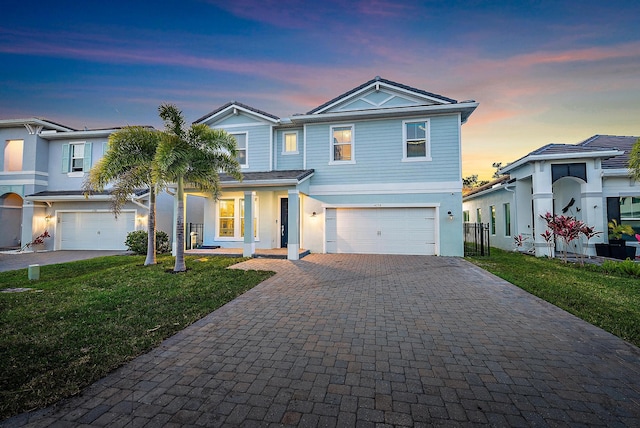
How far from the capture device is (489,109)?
1436 centimetres

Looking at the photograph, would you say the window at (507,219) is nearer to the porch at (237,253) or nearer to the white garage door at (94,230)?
the porch at (237,253)

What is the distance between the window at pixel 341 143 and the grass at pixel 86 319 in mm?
6786

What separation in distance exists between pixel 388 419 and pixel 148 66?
16.3 metres

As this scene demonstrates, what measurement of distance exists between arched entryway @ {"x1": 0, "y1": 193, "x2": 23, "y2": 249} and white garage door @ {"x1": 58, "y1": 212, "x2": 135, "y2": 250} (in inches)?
142

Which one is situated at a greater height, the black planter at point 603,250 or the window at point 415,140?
the window at point 415,140

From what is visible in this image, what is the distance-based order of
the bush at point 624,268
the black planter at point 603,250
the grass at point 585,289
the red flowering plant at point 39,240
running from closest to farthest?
the grass at point 585,289 → the bush at point 624,268 → the black planter at point 603,250 → the red flowering plant at point 39,240

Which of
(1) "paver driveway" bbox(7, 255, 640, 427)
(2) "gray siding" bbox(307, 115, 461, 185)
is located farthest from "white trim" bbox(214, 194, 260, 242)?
(1) "paver driveway" bbox(7, 255, 640, 427)

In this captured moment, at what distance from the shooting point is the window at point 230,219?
1382cm

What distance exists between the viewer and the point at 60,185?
1559 cm

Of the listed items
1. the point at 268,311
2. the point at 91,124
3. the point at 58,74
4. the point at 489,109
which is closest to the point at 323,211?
the point at 268,311

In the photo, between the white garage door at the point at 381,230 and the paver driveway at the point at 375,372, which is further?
the white garage door at the point at 381,230

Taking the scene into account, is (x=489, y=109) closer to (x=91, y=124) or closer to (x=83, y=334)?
(x=83, y=334)

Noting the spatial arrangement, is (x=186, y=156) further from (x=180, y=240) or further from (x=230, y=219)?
(x=230, y=219)

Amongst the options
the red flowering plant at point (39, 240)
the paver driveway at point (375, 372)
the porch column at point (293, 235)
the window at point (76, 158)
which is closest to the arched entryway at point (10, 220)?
the red flowering plant at point (39, 240)
